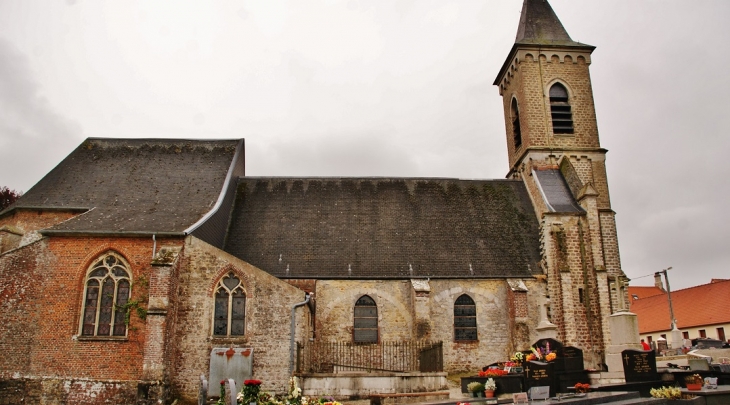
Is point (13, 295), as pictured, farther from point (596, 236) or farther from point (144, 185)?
point (596, 236)

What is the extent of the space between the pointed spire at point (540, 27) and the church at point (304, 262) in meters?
0.12

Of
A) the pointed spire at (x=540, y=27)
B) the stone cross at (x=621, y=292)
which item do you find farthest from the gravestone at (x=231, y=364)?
the pointed spire at (x=540, y=27)

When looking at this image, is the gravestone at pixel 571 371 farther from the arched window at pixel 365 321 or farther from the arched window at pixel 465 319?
the arched window at pixel 365 321

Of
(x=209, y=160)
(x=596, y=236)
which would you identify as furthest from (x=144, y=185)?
(x=596, y=236)

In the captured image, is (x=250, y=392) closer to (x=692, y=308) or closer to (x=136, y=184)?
(x=136, y=184)

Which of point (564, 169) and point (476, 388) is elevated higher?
point (564, 169)

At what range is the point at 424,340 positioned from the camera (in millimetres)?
20531

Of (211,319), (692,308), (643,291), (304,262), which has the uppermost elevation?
(643,291)

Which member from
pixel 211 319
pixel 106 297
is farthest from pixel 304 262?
pixel 106 297

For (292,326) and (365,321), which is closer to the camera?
(292,326)

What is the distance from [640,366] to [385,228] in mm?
12003

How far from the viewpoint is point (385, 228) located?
24406 millimetres

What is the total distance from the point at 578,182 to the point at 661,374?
1229 centimetres

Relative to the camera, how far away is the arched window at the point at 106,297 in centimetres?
1808
